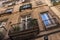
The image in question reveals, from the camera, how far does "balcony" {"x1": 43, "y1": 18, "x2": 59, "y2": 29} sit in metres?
10.9

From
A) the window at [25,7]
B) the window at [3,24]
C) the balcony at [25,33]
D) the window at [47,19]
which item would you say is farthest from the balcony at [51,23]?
the window at [25,7]

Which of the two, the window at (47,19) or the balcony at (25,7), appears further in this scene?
the balcony at (25,7)

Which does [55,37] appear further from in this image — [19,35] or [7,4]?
[7,4]

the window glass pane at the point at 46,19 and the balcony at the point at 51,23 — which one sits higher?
the balcony at the point at 51,23

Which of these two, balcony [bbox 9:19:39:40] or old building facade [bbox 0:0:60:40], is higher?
balcony [bbox 9:19:39:40]

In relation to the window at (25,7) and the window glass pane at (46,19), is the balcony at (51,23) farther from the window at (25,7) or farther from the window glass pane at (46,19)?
the window at (25,7)

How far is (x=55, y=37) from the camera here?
32.5ft

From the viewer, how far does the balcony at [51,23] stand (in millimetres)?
10877

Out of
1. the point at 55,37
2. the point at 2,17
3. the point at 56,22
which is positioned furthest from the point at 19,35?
the point at 2,17

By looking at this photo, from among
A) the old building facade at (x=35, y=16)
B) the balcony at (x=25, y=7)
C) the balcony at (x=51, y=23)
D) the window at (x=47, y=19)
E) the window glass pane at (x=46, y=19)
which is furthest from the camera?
the balcony at (x=25, y=7)

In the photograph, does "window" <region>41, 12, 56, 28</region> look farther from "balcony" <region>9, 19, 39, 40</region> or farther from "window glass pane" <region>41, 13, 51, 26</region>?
"balcony" <region>9, 19, 39, 40</region>

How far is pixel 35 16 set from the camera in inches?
514

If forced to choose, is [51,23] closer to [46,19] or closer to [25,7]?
[46,19]

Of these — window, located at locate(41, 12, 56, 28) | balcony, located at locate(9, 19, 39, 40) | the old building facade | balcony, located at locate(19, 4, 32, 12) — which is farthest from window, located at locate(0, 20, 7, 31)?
window, located at locate(41, 12, 56, 28)
